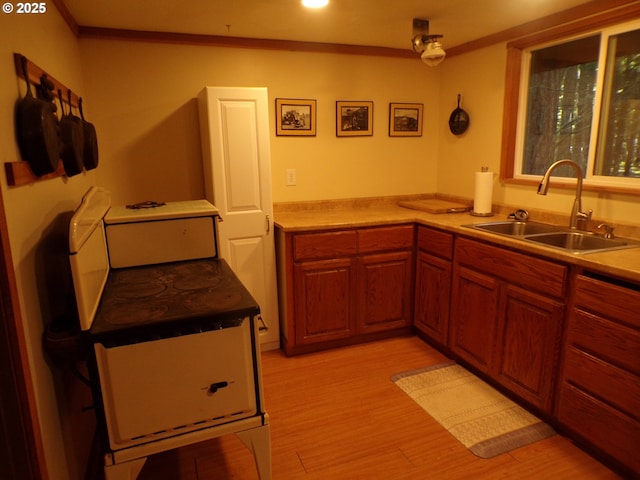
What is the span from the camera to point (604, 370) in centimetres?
180

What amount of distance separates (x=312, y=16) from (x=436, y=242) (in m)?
1.60

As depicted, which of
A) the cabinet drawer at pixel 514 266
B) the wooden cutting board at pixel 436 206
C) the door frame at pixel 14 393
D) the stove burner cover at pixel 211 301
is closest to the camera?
the door frame at pixel 14 393

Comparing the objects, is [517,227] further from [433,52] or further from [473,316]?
[433,52]

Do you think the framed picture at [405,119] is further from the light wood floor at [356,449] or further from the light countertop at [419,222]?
the light wood floor at [356,449]

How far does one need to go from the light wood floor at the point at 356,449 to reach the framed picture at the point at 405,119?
203 centimetres

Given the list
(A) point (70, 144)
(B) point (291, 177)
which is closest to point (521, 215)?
(B) point (291, 177)

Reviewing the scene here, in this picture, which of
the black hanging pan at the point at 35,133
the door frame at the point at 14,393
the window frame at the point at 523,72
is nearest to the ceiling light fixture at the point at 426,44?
the window frame at the point at 523,72

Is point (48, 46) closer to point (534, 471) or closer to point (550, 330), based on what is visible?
point (550, 330)

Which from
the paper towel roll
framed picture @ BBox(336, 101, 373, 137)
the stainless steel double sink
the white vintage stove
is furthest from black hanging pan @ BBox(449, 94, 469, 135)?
the white vintage stove

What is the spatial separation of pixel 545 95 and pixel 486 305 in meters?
1.49

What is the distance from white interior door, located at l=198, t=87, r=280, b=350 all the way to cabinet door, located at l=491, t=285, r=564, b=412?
4.82 feet

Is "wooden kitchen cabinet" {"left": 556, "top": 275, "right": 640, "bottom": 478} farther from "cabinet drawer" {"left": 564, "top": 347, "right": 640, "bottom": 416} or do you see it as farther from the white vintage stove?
the white vintage stove

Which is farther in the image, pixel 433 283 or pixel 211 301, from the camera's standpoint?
pixel 433 283

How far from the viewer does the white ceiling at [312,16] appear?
2314 mm
